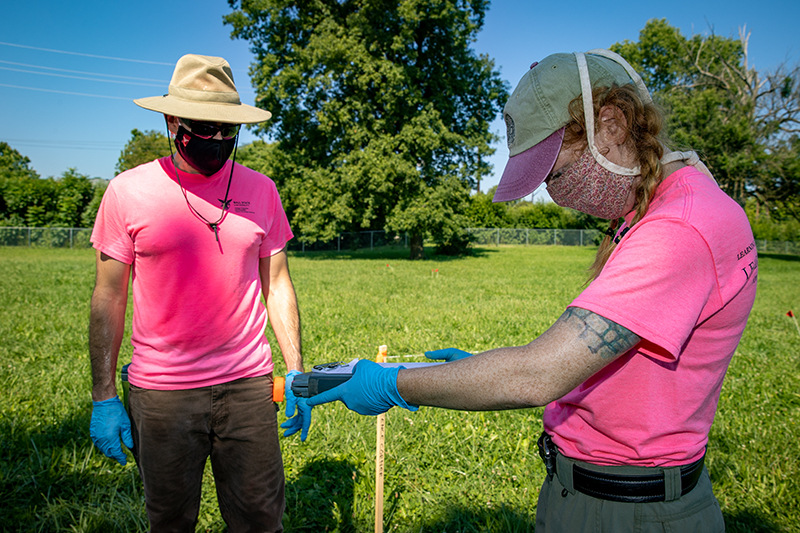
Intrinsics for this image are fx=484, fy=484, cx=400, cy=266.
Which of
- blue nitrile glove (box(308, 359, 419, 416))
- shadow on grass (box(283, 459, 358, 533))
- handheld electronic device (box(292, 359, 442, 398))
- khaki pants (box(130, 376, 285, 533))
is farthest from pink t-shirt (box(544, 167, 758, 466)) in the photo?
shadow on grass (box(283, 459, 358, 533))

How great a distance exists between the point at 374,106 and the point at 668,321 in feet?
86.0

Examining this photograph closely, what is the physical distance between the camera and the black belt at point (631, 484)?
4.10 ft

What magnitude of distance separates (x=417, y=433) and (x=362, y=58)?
23.5 meters

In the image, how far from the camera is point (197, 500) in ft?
7.34

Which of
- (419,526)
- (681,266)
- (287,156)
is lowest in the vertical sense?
(419,526)

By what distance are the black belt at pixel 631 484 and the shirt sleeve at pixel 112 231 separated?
1.99 metres

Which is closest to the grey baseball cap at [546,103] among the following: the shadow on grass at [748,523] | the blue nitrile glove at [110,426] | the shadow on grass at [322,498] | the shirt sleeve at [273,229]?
the shirt sleeve at [273,229]

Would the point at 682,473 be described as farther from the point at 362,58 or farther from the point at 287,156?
the point at 287,156

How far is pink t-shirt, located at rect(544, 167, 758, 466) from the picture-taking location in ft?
3.28

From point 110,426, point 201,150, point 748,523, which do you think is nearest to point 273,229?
point 201,150

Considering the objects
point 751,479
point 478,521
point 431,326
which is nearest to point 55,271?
point 431,326

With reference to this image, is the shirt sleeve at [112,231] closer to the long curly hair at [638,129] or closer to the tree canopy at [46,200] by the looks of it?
the long curly hair at [638,129]

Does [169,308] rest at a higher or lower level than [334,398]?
higher

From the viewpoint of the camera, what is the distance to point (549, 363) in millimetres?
1032
